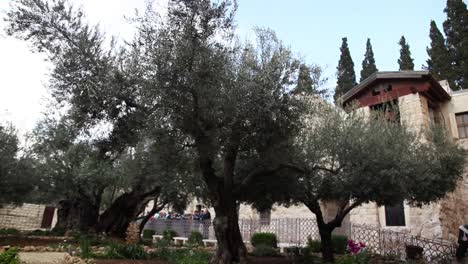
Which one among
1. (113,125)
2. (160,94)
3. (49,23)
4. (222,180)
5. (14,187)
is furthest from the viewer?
(14,187)

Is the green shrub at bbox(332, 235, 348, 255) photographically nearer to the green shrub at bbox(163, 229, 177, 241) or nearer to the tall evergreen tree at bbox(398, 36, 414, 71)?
the green shrub at bbox(163, 229, 177, 241)

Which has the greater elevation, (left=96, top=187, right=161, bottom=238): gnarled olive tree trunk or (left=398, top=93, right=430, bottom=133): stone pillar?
(left=398, top=93, right=430, bottom=133): stone pillar

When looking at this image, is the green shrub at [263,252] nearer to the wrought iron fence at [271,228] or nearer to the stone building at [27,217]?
the wrought iron fence at [271,228]

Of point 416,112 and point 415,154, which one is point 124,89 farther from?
point 416,112

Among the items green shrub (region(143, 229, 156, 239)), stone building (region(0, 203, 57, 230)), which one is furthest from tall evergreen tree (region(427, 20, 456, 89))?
stone building (region(0, 203, 57, 230))

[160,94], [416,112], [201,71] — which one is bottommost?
[160,94]

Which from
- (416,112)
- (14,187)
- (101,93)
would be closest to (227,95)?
(101,93)

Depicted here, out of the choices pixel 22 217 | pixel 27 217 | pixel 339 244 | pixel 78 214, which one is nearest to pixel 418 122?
pixel 339 244

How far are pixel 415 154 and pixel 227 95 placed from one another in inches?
312

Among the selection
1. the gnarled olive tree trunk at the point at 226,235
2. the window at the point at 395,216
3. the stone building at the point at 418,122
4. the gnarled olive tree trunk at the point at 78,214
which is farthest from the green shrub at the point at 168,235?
the window at the point at 395,216

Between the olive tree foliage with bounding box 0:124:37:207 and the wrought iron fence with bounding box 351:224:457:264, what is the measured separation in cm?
1534

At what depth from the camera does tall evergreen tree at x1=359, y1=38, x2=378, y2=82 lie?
35906 mm

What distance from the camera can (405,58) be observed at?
32.9 meters

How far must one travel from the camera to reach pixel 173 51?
7637mm
